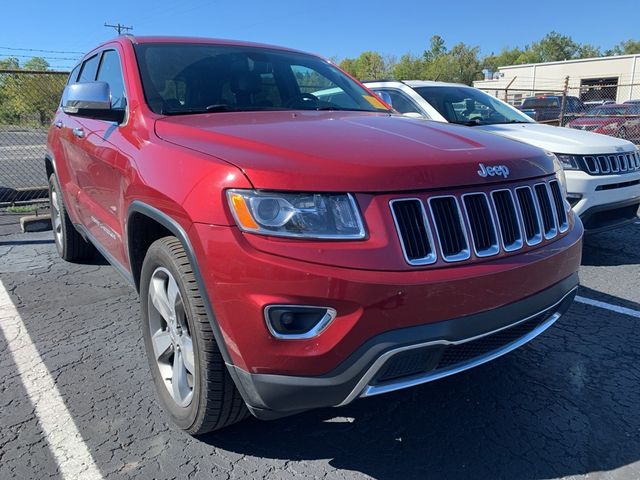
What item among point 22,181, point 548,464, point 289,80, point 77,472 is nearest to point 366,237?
point 548,464

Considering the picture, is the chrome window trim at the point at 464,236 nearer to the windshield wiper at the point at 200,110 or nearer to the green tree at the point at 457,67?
the windshield wiper at the point at 200,110

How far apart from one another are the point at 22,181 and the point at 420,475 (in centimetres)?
1091

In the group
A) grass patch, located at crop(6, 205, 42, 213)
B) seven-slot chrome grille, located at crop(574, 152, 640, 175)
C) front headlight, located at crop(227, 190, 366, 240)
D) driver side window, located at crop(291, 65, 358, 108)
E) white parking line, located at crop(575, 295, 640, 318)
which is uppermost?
driver side window, located at crop(291, 65, 358, 108)

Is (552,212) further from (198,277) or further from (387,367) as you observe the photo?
(198,277)

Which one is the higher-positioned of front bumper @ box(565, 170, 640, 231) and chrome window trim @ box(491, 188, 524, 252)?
A: chrome window trim @ box(491, 188, 524, 252)

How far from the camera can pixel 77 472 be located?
2.26 m

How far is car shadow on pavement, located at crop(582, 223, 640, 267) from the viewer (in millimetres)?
5270

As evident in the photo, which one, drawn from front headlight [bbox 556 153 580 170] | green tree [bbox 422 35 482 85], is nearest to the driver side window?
front headlight [bbox 556 153 580 170]

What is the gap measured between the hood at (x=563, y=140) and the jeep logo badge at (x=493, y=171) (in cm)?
275

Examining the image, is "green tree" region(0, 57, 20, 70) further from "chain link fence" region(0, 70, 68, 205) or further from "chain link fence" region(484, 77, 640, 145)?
"chain link fence" region(484, 77, 640, 145)

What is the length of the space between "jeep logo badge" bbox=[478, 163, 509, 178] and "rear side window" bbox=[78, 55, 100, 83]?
3.25 metres

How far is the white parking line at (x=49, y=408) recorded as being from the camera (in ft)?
7.55

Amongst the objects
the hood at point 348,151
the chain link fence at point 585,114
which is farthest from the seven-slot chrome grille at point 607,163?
the chain link fence at point 585,114

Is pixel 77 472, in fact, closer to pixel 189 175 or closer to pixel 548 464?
pixel 189 175
